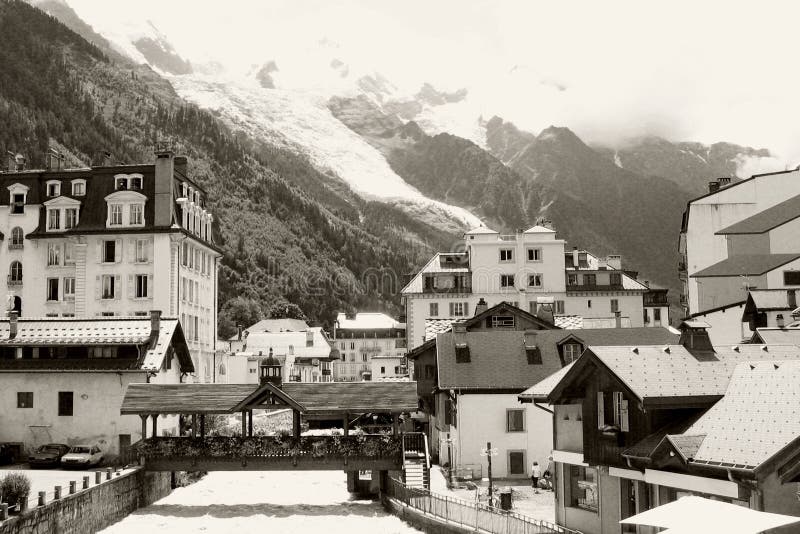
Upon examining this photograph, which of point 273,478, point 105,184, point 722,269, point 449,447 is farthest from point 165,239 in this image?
point 722,269

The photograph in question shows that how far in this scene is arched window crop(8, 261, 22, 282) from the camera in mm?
78375

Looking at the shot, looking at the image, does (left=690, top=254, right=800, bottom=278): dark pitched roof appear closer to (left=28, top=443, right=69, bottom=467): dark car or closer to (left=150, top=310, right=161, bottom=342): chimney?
(left=150, top=310, right=161, bottom=342): chimney

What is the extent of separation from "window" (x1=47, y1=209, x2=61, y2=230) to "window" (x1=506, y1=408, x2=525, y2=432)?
41.9m

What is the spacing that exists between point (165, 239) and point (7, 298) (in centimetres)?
1411

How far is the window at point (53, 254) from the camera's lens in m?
77.6

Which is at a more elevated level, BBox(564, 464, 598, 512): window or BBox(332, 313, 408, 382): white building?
BBox(332, 313, 408, 382): white building

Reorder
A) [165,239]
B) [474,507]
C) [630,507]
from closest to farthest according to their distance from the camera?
[630,507] → [474,507] → [165,239]

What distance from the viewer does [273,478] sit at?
64938 mm

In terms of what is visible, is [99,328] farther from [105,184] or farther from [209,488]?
[105,184]

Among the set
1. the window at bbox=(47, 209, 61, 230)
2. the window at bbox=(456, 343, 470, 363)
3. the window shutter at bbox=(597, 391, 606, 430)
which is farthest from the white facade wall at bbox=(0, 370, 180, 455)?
the window shutter at bbox=(597, 391, 606, 430)

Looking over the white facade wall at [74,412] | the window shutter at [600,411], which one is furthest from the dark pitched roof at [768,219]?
the window shutter at [600,411]

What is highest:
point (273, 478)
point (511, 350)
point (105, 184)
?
point (105, 184)

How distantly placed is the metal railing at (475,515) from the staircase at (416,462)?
2.61 metres

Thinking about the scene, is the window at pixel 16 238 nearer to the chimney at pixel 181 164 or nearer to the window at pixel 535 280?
the chimney at pixel 181 164
